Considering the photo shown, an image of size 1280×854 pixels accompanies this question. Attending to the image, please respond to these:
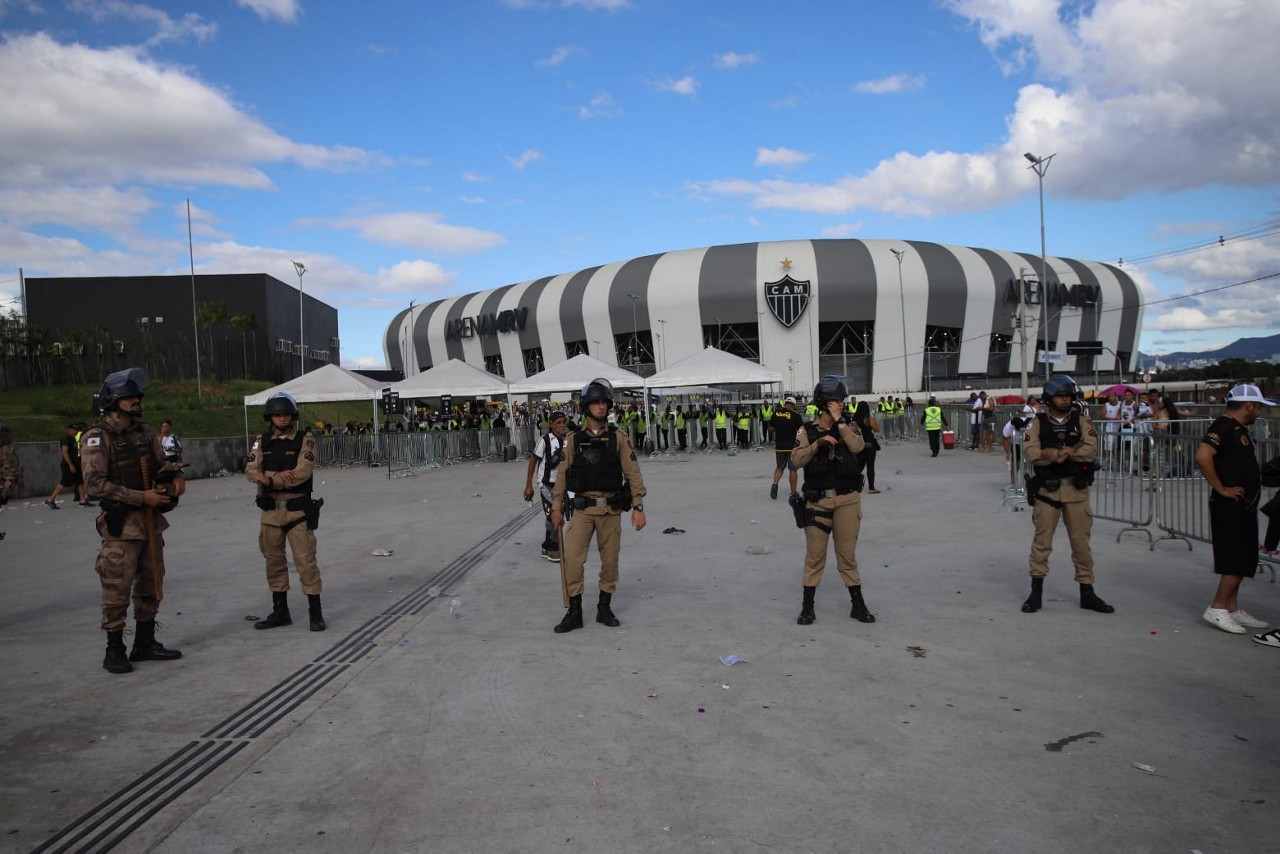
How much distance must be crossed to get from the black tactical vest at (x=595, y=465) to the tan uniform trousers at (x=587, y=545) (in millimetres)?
175

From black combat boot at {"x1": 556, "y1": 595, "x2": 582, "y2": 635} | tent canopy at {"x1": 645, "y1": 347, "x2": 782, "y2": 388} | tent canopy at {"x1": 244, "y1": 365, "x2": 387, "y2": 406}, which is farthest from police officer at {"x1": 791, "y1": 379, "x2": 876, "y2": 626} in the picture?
tent canopy at {"x1": 244, "y1": 365, "x2": 387, "y2": 406}

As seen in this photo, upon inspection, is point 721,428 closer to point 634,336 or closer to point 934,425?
point 934,425

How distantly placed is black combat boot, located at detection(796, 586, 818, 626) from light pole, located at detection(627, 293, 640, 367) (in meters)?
56.6

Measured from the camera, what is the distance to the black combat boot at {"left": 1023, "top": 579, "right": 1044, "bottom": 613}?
6.59 metres

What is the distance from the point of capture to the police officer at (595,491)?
6461 mm

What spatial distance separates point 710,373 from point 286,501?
70.1ft

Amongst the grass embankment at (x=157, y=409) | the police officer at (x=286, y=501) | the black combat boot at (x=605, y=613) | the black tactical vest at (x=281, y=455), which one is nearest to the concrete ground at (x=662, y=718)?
the black combat boot at (x=605, y=613)

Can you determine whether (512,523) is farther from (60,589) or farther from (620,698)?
(620,698)

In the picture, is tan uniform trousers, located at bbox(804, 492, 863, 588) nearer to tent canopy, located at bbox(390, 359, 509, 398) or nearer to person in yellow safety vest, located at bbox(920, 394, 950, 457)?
person in yellow safety vest, located at bbox(920, 394, 950, 457)

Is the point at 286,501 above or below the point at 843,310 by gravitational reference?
below

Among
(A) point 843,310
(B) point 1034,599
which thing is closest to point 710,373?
→ (B) point 1034,599

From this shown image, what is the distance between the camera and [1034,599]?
6.61 meters

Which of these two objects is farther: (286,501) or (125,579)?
(286,501)

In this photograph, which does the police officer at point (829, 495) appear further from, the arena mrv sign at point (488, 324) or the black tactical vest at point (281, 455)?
the arena mrv sign at point (488, 324)
